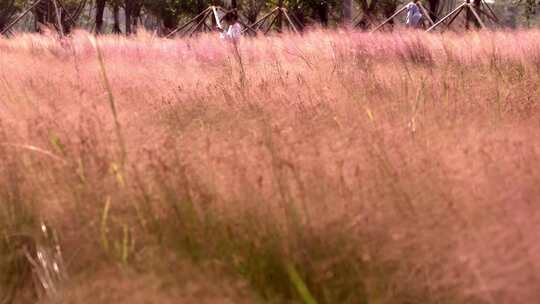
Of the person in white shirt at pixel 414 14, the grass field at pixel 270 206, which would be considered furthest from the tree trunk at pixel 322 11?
the grass field at pixel 270 206

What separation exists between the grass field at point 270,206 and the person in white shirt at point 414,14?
11.0 m

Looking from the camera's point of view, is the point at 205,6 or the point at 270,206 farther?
the point at 205,6

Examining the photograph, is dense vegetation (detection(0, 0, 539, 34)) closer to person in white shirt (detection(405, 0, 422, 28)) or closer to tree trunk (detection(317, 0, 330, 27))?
tree trunk (detection(317, 0, 330, 27))

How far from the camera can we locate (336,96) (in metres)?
3.25

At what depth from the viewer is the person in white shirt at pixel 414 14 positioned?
13.4 metres

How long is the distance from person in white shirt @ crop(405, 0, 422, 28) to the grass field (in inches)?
433

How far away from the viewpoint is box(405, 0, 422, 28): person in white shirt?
13.4 meters

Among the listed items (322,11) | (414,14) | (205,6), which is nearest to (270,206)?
(414,14)

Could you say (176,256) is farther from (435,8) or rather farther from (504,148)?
(435,8)

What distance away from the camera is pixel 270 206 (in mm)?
1832

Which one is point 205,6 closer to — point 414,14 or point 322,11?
point 322,11

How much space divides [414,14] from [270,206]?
1248cm

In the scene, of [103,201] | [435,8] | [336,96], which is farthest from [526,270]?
[435,8]

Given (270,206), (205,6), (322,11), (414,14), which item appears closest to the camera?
(270,206)
